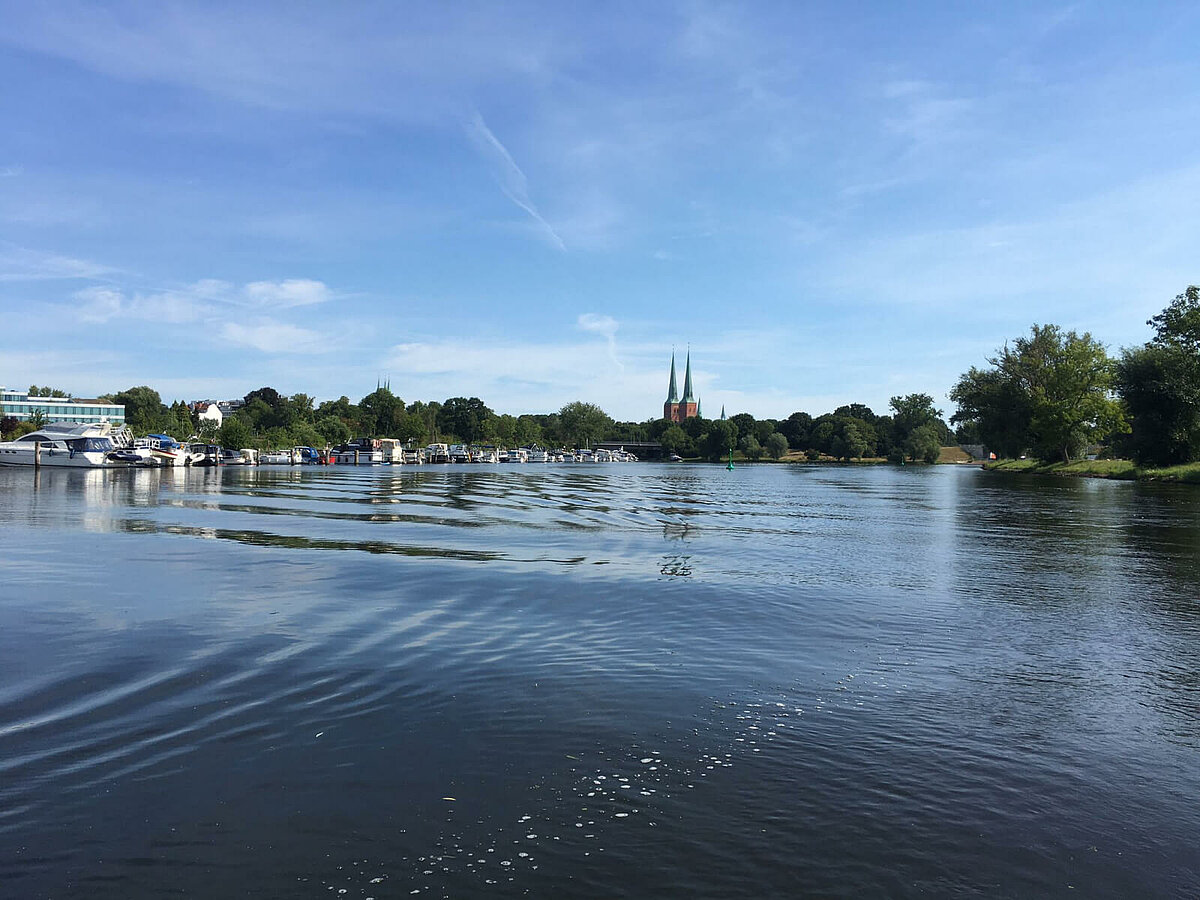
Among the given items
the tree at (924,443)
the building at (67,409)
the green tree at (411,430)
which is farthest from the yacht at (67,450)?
the tree at (924,443)

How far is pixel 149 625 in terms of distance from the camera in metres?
12.4

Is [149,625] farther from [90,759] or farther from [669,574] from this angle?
[669,574]

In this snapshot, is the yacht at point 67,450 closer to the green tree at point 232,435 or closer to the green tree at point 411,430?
the green tree at point 232,435

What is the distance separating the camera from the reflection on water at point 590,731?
5.50 m

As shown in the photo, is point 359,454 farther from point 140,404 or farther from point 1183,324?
point 1183,324

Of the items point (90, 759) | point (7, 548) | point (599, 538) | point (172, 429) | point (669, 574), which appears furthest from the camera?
point (172, 429)

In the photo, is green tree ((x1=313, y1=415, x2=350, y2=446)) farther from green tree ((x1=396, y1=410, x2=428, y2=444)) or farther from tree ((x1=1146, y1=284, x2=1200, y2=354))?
tree ((x1=1146, y1=284, x2=1200, y2=354))

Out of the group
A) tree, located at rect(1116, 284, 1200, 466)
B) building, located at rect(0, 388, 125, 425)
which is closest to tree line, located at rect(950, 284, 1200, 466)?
tree, located at rect(1116, 284, 1200, 466)

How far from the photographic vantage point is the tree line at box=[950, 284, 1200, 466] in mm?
72188

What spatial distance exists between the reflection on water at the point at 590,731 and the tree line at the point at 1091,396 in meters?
67.6

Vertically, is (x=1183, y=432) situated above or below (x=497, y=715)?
above

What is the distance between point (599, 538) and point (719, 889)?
21.9 metres

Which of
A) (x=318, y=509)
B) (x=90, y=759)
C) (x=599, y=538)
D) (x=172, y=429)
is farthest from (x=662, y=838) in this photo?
(x=172, y=429)

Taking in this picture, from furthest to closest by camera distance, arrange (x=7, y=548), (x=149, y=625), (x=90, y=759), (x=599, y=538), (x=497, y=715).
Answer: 1. (x=599, y=538)
2. (x=7, y=548)
3. (x=149, y=625)
4. (x=497, y=715)
5. (x=90, y=759)
